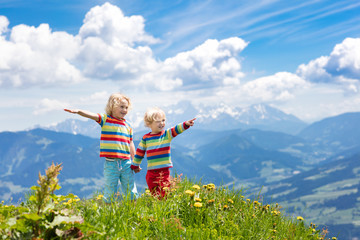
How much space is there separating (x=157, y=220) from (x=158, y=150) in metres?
3.12

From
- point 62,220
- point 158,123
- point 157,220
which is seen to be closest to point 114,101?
point 158,123

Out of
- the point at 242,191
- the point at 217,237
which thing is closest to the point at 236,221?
the point at 217,237

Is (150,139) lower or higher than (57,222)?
higher

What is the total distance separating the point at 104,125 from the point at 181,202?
339 centimetres

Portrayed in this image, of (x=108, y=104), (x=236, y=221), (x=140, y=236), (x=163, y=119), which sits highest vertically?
(x=108, y=104)

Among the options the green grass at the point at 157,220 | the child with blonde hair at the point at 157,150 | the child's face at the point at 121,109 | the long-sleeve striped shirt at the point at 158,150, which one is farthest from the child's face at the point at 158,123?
the green grass at the point at 157,220

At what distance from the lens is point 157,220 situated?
4250 mm

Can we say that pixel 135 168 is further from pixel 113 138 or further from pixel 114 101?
pixel 114 101

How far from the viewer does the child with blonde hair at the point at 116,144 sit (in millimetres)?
7211

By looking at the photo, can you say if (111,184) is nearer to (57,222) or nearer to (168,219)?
→ (168,219)

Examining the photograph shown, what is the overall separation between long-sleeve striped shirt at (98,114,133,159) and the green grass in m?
1.89

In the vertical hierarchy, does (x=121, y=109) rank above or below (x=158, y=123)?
above

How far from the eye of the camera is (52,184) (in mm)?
2885

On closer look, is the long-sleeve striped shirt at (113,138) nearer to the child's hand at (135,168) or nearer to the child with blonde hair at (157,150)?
the child's hand at (135,168)
